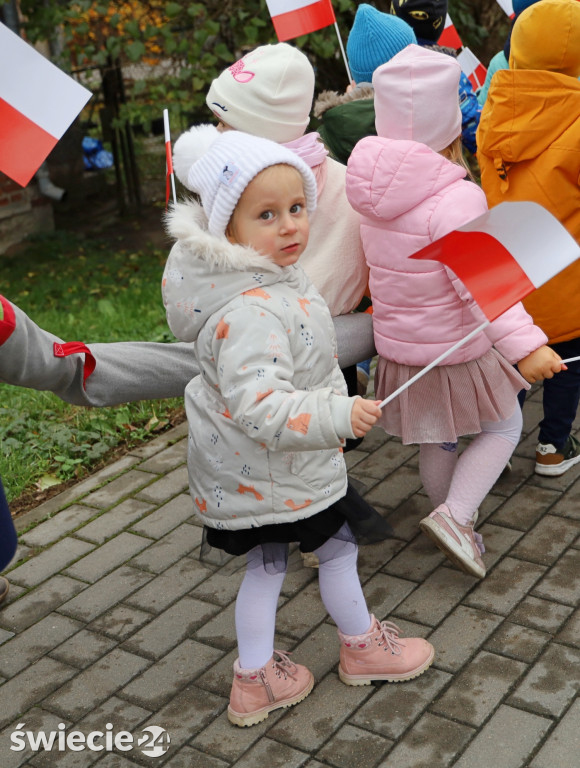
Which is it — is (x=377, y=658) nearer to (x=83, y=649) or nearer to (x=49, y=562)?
(x=83, y=649)

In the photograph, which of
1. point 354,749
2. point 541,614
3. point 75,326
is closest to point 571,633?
point 541,614

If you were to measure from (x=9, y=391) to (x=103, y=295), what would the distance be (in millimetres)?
2690

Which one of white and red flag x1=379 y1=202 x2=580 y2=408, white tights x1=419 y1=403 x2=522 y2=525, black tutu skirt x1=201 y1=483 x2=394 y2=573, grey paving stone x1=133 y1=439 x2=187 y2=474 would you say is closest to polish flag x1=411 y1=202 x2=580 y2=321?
white and red flag x1=379 y1=202 x2=580 y2=408

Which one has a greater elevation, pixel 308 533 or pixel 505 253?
pixel 505 253

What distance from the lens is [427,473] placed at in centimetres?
365

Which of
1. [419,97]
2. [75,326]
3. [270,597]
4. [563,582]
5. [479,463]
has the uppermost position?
[419,97]

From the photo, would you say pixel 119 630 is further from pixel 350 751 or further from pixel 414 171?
pixel 414 171

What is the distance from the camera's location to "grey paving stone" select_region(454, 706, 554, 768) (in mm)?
2605

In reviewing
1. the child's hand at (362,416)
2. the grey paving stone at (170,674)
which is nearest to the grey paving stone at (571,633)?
the grey paving stone at (170,674)

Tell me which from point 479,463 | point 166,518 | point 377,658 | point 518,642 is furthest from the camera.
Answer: point 166,518

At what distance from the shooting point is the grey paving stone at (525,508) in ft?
12.4

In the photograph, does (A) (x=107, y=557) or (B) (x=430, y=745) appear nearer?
(B) (x=430, y=745)

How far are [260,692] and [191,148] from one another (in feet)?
5.37

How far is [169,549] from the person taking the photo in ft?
12.6
